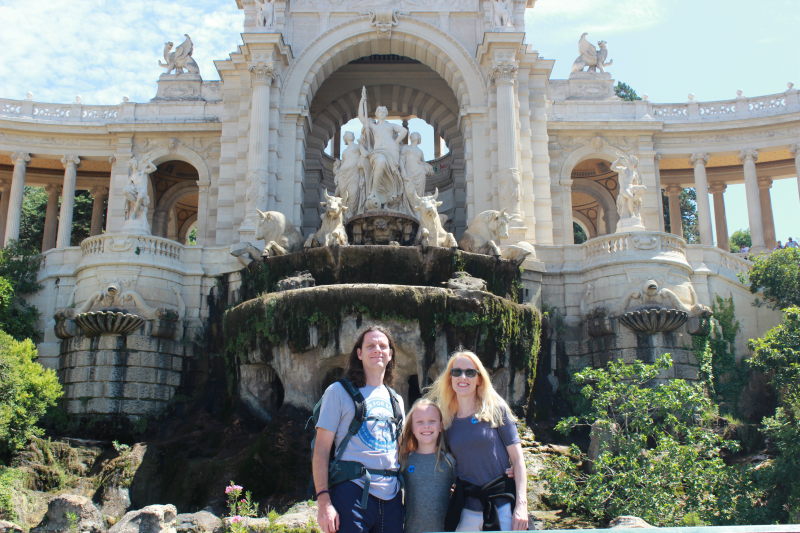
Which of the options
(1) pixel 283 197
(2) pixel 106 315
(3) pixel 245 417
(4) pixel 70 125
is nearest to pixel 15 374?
(2) pixel 106 315

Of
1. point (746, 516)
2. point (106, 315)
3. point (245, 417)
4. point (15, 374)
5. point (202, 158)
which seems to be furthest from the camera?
point (202, 158)

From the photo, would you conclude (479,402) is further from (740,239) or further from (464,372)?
(740,239)

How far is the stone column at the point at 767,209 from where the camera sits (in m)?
40.2

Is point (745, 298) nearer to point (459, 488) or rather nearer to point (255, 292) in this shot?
point (255, 292)

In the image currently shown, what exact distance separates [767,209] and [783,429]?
26000 mm

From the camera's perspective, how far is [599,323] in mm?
25875

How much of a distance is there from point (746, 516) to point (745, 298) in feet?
45.3

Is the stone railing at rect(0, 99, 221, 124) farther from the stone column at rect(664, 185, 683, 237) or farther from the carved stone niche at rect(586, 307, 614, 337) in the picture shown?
the stone column at rect(664, 185, 683, 237)

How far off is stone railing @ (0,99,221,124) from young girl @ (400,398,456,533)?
31022 mm

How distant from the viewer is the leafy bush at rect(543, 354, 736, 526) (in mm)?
16109

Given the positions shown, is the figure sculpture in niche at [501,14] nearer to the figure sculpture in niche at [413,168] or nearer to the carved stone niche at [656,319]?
the figure sculpture in niche at [413,168]

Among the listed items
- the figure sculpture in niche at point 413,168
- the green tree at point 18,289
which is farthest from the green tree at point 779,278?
the green tree at point 18,289

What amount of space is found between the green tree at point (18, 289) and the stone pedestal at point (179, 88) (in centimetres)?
1086

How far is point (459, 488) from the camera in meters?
7.02
